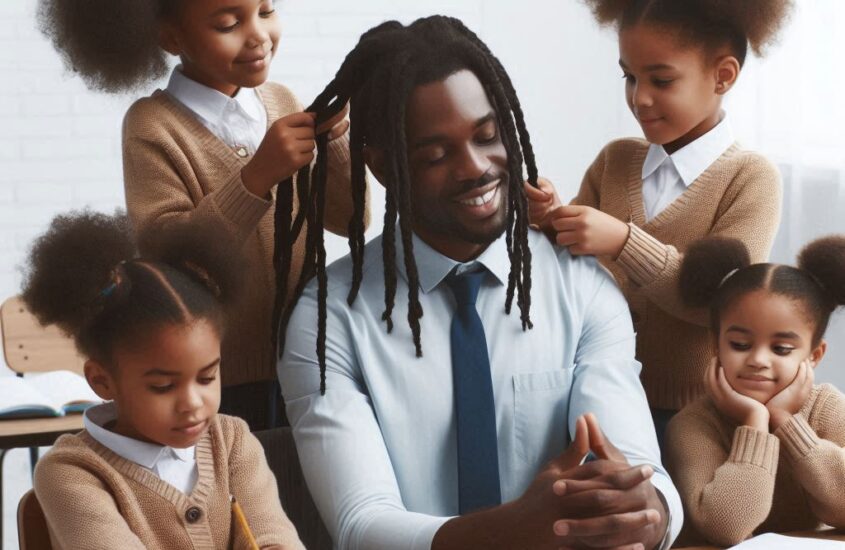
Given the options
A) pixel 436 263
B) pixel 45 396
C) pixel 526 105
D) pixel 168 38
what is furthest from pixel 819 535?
pixel 526 105

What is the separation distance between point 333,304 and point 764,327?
53 centimetres

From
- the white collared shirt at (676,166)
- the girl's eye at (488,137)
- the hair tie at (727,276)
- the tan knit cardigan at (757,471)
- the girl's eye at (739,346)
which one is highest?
the girl's eye at (488,137)

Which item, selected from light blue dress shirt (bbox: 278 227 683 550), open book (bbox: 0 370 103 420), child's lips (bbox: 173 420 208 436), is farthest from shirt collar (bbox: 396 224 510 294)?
open book (bbox: 0 370 103 420)

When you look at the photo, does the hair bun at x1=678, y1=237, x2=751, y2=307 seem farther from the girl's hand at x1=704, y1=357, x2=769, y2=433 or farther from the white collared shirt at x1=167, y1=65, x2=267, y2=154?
the white collared shirt at x1=167, y1=65, x2=267, y2=154

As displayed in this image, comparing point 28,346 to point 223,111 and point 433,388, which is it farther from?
point 433,388

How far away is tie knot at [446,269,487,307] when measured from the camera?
1.43 meters

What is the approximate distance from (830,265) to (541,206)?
1.26 feet

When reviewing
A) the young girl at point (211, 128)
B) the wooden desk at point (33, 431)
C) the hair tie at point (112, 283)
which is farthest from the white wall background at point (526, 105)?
the hair tie at point (112, 283)

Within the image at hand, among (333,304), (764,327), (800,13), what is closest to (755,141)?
(800,13)

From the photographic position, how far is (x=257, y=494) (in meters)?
1.32

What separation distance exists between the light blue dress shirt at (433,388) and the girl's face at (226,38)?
0.32 metres

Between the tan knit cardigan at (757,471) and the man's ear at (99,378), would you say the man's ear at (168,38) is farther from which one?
the tan knit cardigan at (757,471)

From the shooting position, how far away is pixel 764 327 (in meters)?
1.48

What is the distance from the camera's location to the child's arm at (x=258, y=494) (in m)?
1.30
